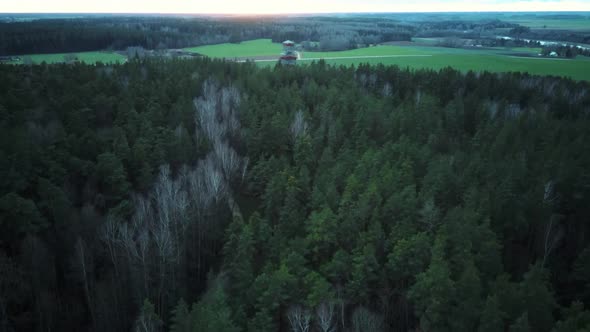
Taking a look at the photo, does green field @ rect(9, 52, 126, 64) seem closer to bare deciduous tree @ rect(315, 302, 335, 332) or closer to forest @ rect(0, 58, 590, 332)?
forest @ rect(0, 58, 590, 332)

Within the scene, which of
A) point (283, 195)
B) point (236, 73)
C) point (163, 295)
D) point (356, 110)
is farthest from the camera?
point (236, 73)

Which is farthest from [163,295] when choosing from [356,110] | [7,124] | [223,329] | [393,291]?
[356,110]

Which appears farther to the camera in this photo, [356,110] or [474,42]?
[474,42]

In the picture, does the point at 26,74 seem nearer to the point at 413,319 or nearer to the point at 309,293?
the point at 309,293

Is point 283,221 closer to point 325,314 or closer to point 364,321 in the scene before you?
Result: point 325,314

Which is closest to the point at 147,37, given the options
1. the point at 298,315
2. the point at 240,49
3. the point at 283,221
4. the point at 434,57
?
the point at 240,49

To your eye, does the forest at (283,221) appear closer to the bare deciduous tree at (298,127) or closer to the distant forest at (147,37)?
the bare deciduous tree at (298,127)
